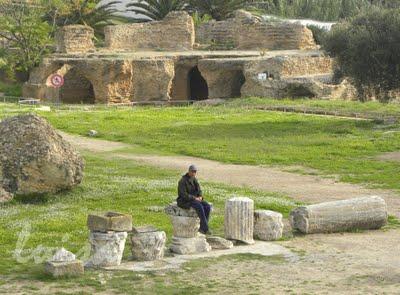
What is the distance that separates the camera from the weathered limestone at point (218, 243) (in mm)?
15672

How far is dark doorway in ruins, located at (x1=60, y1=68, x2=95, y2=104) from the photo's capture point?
47.9m

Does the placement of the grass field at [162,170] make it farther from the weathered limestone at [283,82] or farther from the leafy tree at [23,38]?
the leafy tree at [23,38]

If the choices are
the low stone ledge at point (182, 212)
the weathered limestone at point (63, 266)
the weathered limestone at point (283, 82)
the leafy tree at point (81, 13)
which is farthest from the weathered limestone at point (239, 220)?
the leafy tree at point (81, 13)

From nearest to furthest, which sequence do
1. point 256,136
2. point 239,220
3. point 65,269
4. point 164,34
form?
1. point 65,269
2. point 239,220
3. point 256,136
4. point 164,34

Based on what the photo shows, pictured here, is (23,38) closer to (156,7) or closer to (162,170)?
(156,7)

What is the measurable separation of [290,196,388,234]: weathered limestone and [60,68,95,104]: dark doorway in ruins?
3142 cm

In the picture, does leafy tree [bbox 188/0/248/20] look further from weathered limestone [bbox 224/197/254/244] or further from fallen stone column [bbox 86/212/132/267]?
fallen stone column [bbox 86/212/132/267]

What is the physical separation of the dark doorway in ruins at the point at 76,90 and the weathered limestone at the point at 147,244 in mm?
33396

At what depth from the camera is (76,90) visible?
48.7 metres

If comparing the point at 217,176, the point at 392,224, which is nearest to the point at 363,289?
the point at 392,224

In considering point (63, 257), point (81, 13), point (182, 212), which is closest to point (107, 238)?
point (63, 257)

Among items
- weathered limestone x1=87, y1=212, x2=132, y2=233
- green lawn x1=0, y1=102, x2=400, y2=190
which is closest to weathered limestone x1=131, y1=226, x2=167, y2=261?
weathered limestone x1=87, y1=212, x2=132, y2=233

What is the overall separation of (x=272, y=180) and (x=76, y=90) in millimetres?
26597

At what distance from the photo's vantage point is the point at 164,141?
30.7 m
